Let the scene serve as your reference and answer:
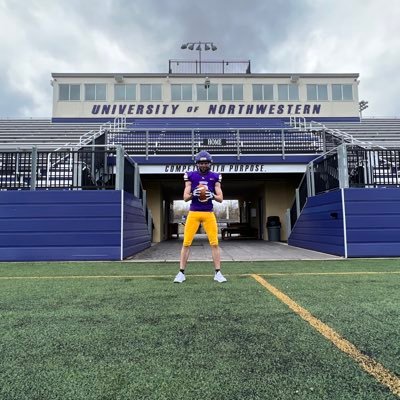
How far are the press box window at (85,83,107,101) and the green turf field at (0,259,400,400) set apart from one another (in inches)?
909

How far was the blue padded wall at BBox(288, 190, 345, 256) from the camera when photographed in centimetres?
814

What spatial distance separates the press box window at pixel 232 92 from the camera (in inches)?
1022

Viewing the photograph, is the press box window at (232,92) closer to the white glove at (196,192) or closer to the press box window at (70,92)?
the press box window at (70,92)

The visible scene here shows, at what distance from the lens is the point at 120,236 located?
7.69 m

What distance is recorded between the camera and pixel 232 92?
2605 centimetres

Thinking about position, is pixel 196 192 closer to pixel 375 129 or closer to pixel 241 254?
pixel 241 254

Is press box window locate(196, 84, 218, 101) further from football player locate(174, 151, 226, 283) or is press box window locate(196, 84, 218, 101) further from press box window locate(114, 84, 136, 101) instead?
football player locate(174, 151, 226, 283)

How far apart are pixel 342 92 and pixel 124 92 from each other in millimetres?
16258

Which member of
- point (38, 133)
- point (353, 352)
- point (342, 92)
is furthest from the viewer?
point (342, 92)

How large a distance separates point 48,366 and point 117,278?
3.11m

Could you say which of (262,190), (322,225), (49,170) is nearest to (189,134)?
(262,190)

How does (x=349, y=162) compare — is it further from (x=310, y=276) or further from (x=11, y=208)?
(x=11, y=208)

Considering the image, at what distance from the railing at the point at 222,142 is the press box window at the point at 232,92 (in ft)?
37.9

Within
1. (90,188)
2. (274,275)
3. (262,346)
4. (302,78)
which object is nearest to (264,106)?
(302,78)
